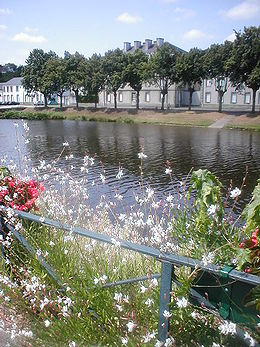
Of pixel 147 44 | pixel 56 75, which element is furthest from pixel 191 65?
pixel 56 75

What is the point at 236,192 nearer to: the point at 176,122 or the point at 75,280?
the point at 75,280

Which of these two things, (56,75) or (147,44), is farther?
(147,44)

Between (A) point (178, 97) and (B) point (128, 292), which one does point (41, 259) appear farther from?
(A) point (178, 97)

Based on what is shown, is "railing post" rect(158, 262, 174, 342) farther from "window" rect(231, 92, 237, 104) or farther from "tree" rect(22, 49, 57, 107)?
"tree" rect(22, 49, 57, 107)

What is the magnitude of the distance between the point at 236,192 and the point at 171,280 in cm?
74

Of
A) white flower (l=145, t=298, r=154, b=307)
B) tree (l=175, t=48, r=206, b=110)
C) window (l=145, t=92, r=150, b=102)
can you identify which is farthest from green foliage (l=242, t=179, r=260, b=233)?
window (l=145, t=92, r=150, b=102)

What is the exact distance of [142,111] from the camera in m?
56.2

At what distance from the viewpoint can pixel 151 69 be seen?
178 ft

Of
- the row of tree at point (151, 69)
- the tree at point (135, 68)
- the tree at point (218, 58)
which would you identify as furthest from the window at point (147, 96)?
the tree at point (218, 58)

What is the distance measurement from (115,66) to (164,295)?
5936cm

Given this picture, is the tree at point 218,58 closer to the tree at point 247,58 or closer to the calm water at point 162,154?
the tree at point 247,58

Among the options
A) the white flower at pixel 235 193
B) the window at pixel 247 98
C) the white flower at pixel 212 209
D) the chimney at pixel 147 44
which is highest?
the chimney at pixel 147 44

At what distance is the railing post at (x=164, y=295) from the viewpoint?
2.38m

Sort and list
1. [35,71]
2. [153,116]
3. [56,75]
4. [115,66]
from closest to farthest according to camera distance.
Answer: [153,116], [115,66], [56,75], [35,71]
